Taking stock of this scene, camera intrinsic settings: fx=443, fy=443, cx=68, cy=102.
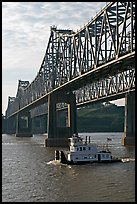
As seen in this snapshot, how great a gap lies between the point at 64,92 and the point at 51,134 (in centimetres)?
1094

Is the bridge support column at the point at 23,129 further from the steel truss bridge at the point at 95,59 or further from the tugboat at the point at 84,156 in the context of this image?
the tugboat at the point at 84,156

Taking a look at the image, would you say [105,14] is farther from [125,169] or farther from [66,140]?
[66,140]

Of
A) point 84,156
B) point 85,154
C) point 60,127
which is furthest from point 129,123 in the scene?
point 84,156

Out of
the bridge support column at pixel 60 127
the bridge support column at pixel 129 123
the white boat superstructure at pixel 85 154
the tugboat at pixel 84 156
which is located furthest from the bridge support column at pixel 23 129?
the white boat superstructure at pixel 85 154

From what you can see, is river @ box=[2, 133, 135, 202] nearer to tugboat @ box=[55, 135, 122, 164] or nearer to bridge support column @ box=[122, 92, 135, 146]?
tugboat @ box=[55, 135, 122, 164]

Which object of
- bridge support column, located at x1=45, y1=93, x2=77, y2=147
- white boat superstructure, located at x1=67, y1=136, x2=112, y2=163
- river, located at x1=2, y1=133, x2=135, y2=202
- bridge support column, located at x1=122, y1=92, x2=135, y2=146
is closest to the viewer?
river, located at x1=2, y1=133, x2=135, y2=202

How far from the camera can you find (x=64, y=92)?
340 ft

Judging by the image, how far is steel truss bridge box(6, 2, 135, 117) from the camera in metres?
60.6

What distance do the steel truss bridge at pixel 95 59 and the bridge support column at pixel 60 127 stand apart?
1723 mm

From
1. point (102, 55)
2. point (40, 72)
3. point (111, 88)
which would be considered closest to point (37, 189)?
point (102, 55)

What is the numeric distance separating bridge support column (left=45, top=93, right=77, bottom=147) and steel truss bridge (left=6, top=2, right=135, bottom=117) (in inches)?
67.8

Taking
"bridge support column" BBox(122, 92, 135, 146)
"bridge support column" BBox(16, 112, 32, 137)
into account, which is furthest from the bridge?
"bridge support column" BBox(16, 112, 32, 137)

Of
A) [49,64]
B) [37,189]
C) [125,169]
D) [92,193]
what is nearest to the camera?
[92,193]

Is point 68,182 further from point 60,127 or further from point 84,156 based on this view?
point 60,127
